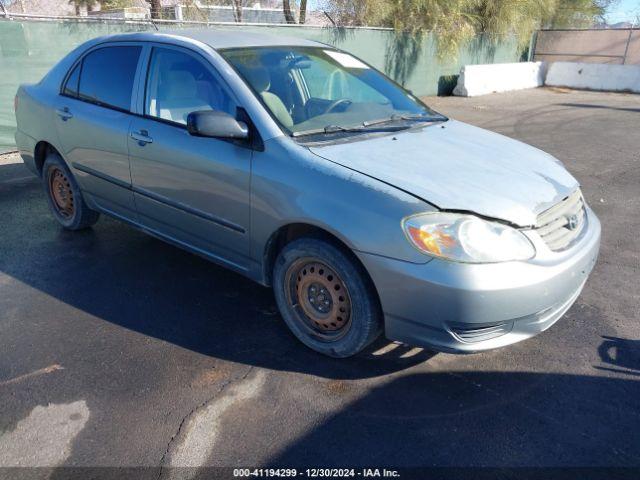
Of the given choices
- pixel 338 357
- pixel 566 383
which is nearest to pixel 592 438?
pixel 566 383

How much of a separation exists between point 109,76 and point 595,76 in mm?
20136

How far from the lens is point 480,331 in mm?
2578

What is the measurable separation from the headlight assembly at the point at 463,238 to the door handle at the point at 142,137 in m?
2.01

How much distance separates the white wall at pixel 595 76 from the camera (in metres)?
18.9

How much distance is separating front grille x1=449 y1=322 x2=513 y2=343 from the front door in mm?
1363

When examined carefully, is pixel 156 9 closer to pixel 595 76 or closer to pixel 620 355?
pixel 620 355

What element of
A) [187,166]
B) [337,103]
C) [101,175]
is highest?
[337,103]

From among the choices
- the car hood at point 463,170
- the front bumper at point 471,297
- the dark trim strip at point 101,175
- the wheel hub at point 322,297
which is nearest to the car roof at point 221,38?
the dark trim strip at point 101,175

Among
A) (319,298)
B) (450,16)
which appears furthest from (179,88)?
(450,16)

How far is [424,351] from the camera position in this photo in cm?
314

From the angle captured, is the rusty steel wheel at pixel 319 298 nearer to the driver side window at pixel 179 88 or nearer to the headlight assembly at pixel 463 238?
the headlight assembly at pixel 463 238

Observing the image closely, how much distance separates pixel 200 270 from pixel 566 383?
269 centimetres

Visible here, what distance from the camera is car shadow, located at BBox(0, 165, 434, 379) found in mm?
3096

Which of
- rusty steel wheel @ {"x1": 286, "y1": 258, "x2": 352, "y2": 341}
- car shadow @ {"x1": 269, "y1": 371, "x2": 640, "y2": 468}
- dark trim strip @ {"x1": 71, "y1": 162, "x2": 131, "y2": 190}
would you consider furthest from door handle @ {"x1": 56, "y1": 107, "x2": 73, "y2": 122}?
car shadow @ {"x1": 269, "y1": 371, "x2": 640, "y2": 468}
